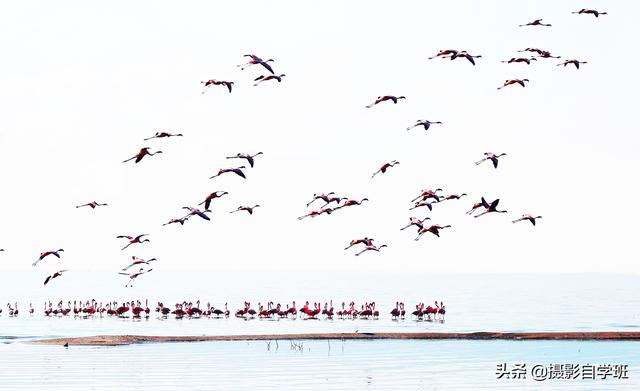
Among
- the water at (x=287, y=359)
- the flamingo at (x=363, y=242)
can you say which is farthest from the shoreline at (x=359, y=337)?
the flamingo at (x=363, y=242)

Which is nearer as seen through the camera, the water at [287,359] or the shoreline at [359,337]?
the water at [287,359]

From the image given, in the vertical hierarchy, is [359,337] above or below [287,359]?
above

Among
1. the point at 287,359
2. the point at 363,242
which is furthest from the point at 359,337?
the point at 363,242

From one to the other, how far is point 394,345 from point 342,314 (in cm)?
2854

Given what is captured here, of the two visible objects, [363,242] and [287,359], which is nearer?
[363,242]

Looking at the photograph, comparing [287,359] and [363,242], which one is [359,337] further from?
[363,242]

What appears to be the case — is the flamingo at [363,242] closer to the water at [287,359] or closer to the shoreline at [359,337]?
the water at [287,359]

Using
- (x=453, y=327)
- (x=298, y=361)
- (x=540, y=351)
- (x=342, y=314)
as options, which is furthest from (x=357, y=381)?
(x=342, y=314)

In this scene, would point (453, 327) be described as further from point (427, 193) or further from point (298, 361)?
point (427, 193)

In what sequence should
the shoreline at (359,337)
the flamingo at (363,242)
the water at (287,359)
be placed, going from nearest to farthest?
1. the flamingo at (363,242)
2. the water at (287,359)
3. the shoreline at (359,337)

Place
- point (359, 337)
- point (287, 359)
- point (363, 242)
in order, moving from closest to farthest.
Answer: point (363, 242)
point (287, 359)
point (359, 337)

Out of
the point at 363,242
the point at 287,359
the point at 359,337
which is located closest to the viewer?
the point at 363,242

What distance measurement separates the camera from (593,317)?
117438 mm

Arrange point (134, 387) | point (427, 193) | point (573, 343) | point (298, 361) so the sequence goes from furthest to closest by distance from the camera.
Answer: point (573, 343), point (298, 361), point (134, 387), point (427, 193)
